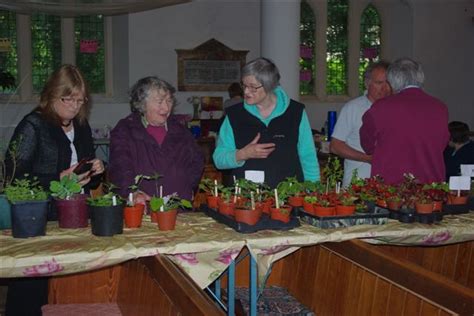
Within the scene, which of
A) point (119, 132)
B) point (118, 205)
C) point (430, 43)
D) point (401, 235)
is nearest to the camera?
point (118, 205)

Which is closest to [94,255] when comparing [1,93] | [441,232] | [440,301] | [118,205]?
[118,205]

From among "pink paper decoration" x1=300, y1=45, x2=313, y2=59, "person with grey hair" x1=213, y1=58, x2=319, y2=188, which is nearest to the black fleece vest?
"person with grey hair" x1=213, y1=58, x2=319, y2=188

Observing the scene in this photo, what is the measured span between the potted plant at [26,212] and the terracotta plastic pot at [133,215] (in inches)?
11.7

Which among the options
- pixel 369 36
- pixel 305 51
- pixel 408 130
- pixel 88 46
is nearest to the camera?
pixel 408 130

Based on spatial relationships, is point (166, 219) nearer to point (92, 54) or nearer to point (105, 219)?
point (105, 219)

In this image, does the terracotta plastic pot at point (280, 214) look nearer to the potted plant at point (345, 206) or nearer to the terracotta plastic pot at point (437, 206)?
the potted plant at point (345, 206)

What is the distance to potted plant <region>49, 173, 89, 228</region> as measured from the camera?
7.39 feet

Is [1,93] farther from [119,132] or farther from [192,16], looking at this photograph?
[119,132]

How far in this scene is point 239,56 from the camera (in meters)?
8.35

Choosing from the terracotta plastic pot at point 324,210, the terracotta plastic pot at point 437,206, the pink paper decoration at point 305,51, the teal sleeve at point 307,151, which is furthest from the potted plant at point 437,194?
the pink paper decoration at point 305,51

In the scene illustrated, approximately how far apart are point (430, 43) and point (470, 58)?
688mm

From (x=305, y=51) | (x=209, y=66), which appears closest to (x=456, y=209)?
(x=209, y=66)

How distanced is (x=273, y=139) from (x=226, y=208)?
0.61 meters

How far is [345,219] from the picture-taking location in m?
2.40
